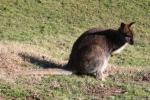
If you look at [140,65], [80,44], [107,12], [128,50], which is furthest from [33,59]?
[107,12]

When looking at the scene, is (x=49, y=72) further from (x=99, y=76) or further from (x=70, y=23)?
(x=70, y=23)

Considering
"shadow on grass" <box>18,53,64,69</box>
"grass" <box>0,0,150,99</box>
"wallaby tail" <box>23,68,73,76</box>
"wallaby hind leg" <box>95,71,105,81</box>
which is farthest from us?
"grass" <box>0,0,150,99</box>

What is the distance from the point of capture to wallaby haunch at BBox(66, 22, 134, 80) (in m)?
9.87

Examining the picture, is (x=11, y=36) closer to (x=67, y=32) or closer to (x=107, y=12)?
(x=67, y=32)

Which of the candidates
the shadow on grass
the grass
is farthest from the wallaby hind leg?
the shadow on grass

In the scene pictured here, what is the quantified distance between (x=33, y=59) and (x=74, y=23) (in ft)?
22.4

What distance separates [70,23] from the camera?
1739 centimetres

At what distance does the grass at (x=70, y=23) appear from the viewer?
41.8ft

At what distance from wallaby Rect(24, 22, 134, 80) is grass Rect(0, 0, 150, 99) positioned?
0.93ft

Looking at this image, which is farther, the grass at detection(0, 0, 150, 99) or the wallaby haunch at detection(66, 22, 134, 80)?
the grass at detection(0, 0, 150, 99)

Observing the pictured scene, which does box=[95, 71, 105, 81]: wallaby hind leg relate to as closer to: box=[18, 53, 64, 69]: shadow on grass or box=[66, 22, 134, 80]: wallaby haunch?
box=[66, 22, 134, 80]: wallaby haunch

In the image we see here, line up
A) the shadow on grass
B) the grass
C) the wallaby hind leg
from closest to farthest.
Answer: the wallaby hind leg, the shadow on grass, the grass

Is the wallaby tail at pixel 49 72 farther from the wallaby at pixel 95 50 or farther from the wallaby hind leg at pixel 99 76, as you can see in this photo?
the wallaby hind leg at pixel 99 76

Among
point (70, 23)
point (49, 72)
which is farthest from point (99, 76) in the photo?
point (70, 23)
